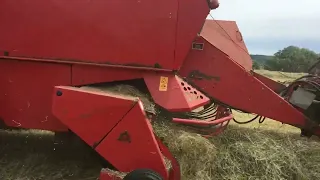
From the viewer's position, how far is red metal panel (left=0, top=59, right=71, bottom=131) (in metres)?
4.20

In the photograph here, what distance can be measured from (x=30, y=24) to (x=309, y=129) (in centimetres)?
308

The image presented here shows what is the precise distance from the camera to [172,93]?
4.01 metres

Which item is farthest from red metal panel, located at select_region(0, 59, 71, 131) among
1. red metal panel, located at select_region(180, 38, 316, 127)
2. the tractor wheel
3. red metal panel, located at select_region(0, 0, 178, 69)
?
red metal panel, located at select_region(180, 38, 316, 127)

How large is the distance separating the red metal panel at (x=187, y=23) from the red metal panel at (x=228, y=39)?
0.71 metres

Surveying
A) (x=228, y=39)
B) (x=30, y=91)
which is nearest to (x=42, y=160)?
(x=30, y=91)

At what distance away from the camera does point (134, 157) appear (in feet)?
11.7

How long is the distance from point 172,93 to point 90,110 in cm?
82

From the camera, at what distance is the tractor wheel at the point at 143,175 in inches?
133

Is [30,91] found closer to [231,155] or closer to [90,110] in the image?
[90,110]

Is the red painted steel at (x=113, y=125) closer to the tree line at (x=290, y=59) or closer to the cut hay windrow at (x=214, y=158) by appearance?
the cut hay windrow at (x=214, y=158)

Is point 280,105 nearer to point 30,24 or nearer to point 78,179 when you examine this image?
point 78,179

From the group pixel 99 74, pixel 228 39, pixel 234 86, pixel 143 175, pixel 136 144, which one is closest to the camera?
pixel 143 175

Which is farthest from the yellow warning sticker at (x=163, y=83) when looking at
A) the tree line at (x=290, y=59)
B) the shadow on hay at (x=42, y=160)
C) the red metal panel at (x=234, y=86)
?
the tree line at (x=290, y=59)

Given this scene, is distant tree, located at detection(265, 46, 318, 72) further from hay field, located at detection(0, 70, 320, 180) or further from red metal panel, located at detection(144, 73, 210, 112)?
red metal panel, located at detection(144, 73, 210, 112)
